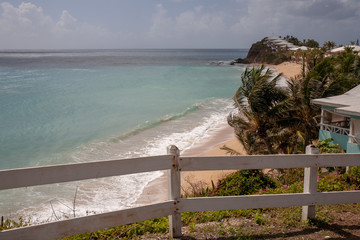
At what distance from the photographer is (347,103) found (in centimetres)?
1326

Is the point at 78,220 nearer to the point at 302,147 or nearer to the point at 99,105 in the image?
the point at 302,147

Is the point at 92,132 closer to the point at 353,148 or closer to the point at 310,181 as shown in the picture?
the point at 353,148

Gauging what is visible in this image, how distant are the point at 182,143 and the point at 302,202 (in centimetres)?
1808

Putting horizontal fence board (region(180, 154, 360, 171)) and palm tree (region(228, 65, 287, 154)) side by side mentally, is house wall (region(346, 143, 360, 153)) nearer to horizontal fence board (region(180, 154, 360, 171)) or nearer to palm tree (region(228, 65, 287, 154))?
palm tree (region(228, 65, 287, 154))

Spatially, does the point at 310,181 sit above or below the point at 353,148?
above

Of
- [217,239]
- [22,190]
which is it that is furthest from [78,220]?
[22,190]

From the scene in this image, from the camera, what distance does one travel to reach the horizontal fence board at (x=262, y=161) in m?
4.33

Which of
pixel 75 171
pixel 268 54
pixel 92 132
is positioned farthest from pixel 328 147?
pixel 268 54

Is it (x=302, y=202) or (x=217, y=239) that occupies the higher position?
(x=302, y=202)

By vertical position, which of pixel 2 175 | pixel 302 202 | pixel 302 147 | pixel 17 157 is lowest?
pixel 17 157

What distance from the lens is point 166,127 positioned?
2895 cm

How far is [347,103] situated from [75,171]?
12.3 metres

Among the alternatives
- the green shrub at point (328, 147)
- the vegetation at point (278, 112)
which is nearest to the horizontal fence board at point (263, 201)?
the green shrub at point (328, 147)

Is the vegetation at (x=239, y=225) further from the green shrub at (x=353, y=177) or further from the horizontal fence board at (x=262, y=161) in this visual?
the green shrub at (x=353, y=177)
